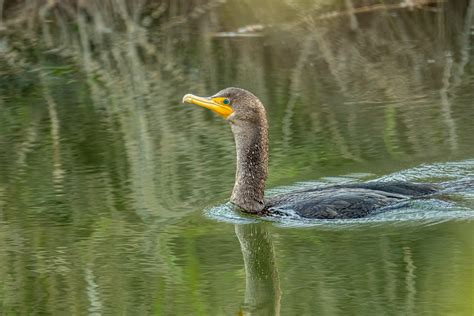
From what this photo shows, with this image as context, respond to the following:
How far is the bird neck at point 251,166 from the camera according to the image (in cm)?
899

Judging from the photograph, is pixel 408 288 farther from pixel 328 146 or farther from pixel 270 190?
pixel 328 146

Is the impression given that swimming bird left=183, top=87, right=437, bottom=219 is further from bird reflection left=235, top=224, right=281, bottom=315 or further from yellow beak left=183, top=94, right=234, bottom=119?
bird reflection left=235, top=224, right=281, bottom=315

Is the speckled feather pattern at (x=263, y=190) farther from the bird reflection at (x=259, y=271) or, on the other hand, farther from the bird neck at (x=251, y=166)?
the bird reflection at (x=259, y=271)

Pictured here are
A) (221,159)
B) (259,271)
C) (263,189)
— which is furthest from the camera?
(221,159)

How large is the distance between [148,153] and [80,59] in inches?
169

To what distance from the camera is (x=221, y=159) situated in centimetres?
1031

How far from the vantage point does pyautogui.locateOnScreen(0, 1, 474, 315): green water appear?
7.18 metres

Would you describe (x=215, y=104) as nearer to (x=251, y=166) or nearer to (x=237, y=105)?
(x=237, y=105)

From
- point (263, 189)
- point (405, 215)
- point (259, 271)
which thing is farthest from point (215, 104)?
point (259, 271)

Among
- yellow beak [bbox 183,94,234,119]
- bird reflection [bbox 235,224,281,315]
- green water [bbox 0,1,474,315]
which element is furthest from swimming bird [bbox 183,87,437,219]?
bird reflection [bbox 235,224,281,315]

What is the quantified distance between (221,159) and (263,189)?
1.32 m

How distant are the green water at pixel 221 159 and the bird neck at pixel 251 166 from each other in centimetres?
17

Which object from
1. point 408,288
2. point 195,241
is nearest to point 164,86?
point 195,241

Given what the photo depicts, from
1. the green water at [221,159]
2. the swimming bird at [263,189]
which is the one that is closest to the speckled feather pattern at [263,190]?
the swimming bird at [263,189]
